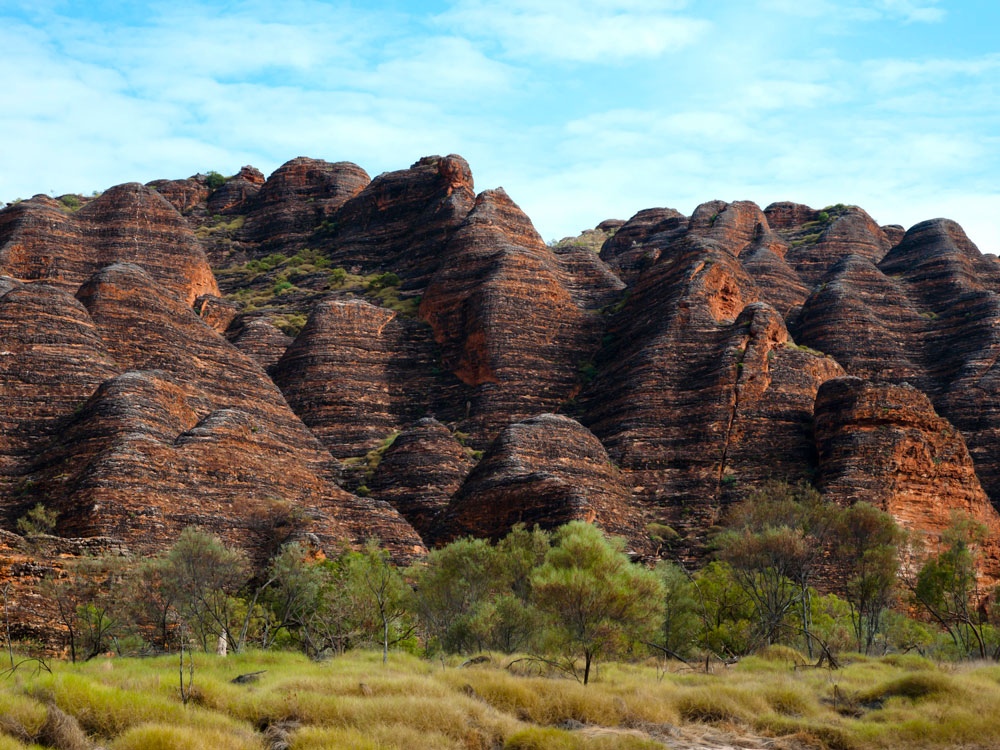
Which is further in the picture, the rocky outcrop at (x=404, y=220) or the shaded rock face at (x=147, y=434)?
the rocky outcrop at (x=404, y=220)

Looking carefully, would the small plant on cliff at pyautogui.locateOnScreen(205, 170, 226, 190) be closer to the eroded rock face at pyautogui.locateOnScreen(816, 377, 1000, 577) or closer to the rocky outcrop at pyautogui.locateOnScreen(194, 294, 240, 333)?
the rocky outcrop at pyautogui.locateOnScreen(194, 294, 240, 333)

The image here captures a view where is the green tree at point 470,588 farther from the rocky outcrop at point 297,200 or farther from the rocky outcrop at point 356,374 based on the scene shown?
the rocky outcrop at point 297,200

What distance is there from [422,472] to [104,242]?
41833 mm

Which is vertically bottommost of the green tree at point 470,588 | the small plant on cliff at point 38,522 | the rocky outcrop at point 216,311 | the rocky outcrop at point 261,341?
the green tree at point 470,588

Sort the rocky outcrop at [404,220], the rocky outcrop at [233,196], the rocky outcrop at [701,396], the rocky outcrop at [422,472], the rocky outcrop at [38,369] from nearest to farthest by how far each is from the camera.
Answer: the rocky outcrop at [38,369], the rocky outcrop at [422,472], the rocky outcrop at [701,396], the rocky outcrop at [404,220], the rocky outcrop at [233,196]

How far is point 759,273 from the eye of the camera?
9725 cm

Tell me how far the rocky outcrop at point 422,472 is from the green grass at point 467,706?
78.6ft

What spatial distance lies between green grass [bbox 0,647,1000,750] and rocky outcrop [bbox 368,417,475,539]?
24.0m

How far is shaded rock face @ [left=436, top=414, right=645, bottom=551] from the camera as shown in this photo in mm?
50219

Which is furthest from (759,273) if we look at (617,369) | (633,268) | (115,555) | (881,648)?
(115,555)

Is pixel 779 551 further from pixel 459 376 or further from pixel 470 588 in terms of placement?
pixel 459 376

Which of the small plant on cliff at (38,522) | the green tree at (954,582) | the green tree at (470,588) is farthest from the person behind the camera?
the green tree at (954,582)

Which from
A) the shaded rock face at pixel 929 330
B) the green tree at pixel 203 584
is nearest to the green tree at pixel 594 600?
the green tree at pixel 203 584

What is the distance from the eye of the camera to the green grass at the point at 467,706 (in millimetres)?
21016
